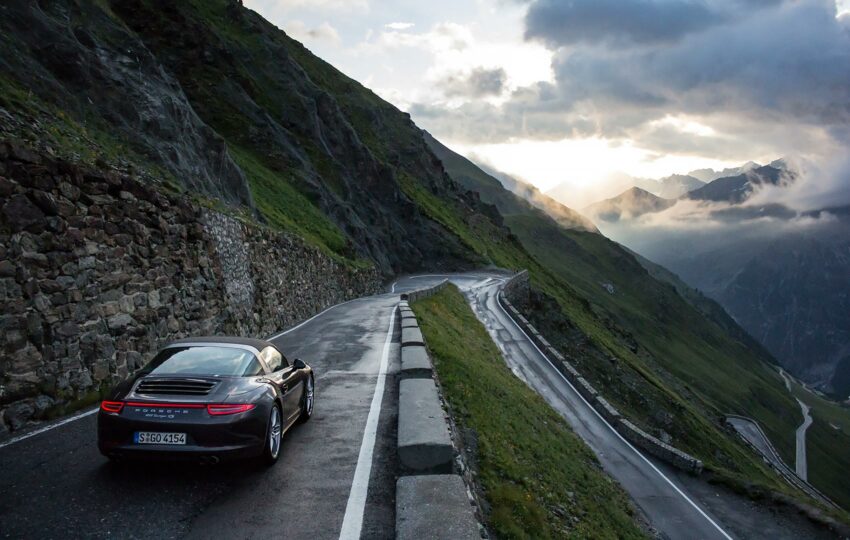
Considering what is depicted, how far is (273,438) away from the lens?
7594mm

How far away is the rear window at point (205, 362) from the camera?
7.47 metres

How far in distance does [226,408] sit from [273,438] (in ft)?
3.51

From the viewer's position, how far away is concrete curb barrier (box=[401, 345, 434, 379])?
39.4 feet

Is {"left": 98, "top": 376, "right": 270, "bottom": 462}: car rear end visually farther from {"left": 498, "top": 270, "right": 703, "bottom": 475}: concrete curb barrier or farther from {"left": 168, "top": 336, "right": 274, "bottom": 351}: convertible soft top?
{"left": 498, "top": 270, "right": 703, "bottom": 475}: concrete curb barrier

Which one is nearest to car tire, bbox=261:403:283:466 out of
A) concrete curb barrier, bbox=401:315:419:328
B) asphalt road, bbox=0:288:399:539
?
asphalt road, bbox=0:288:399:539

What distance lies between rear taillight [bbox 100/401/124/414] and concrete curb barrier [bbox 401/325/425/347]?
9.25 meters

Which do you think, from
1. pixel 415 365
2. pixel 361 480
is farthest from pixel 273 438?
pixel 415 365

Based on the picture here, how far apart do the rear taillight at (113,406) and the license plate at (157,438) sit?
40 centimetres

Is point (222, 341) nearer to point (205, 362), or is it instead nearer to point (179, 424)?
point (205, 362)

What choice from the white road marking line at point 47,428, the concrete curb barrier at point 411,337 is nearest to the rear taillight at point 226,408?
the white road marking line at point 47,428

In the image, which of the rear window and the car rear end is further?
the rear window

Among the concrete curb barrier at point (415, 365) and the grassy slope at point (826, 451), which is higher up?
the concrete curb barrier at point (415, 365)

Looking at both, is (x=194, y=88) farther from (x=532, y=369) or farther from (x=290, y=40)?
(x=290, y=40)

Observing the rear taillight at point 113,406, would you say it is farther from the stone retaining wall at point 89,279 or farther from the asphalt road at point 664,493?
the asphalt road at point 664,493
